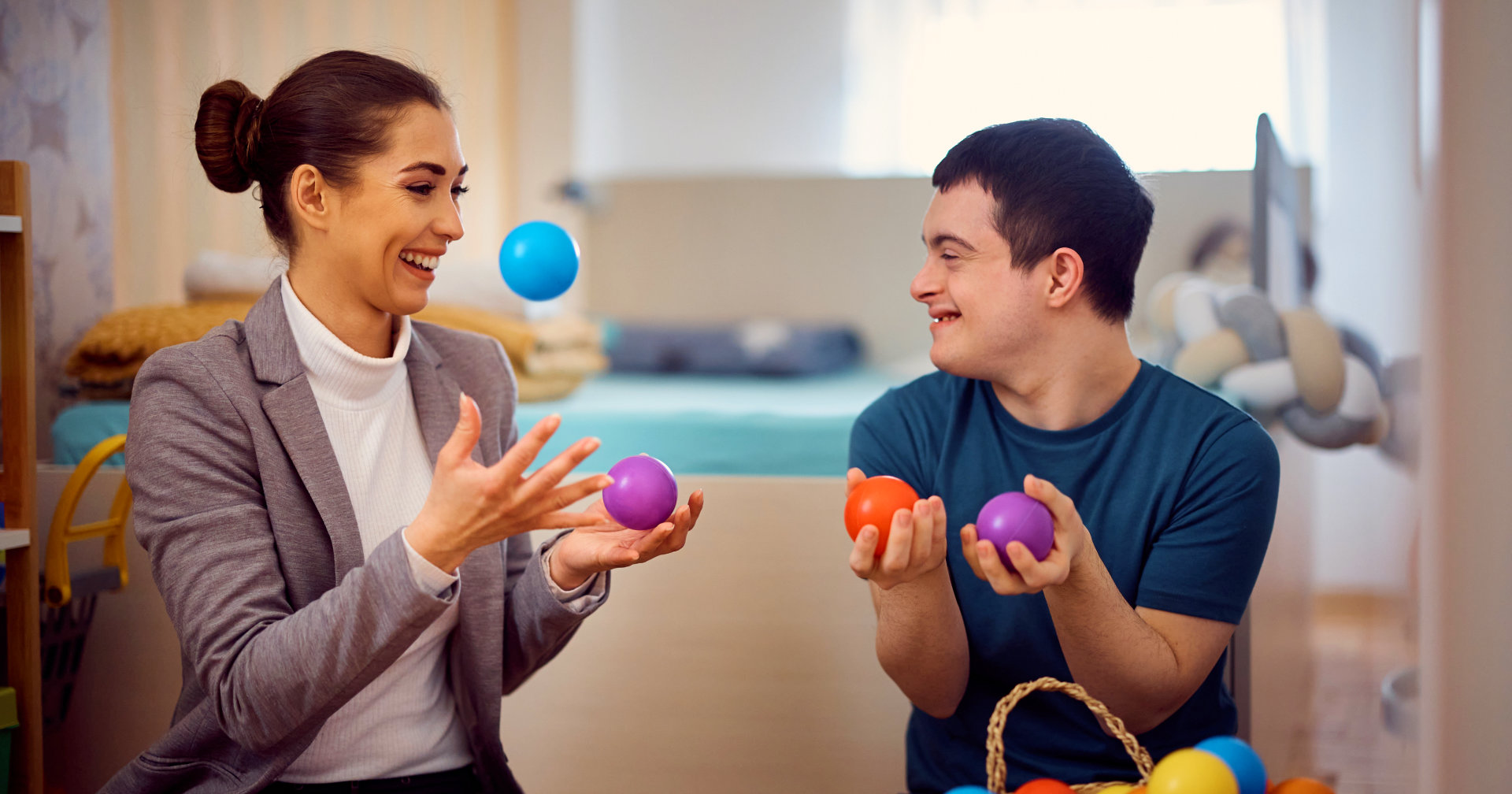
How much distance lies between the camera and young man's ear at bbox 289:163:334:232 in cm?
100

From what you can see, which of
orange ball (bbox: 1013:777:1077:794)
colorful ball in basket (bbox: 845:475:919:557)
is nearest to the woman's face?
colorful ball in basket (bbox: 845:475:919:557)

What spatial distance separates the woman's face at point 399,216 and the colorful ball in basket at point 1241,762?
83 cm

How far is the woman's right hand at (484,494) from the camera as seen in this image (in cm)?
76

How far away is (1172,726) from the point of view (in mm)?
1089

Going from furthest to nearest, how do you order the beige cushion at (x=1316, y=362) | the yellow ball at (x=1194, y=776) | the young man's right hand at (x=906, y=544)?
the beige cushion at (x=1316, y=362), the young man's right hand at (x=906, y=544), the yellow ball at (x=1194, y=776)

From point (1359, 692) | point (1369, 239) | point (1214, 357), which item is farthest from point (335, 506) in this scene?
point (1359, 692)

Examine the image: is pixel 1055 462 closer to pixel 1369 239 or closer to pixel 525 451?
pixel 525 451

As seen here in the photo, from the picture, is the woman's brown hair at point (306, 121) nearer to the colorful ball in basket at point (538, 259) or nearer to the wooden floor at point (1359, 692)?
the colorful ball in basket at point (538, 259)

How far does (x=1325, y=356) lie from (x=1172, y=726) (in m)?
0.74

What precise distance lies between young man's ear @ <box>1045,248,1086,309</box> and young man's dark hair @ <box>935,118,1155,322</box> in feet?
0.04

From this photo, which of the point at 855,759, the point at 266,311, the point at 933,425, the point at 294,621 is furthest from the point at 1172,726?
the point at 266,311

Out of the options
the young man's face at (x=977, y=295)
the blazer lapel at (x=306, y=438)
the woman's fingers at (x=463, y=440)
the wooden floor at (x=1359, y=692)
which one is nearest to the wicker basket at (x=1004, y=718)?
the wooden floor at (x=1359, y=692)

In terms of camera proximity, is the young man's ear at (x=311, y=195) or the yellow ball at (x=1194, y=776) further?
the young man's ear at (x=311, y=195)

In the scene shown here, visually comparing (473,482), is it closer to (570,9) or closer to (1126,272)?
(1126,272)
